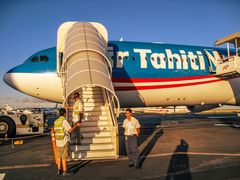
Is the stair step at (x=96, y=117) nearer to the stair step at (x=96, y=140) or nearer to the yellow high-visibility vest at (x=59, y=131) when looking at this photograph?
the stair step at (x=96, y=140)

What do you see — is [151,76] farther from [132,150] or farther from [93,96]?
[132,150]

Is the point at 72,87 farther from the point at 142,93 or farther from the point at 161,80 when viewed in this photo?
the point at 161,80

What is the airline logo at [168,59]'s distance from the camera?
15953 millimetres

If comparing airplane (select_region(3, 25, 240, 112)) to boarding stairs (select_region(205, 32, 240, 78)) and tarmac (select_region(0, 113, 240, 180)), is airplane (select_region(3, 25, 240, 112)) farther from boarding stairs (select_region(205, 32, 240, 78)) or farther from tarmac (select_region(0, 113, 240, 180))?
tarmac (select_region(0, 113, 240, 180))

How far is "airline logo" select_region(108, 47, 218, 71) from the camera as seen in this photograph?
15953 mm

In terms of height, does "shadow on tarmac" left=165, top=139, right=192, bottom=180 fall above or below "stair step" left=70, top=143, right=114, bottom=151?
below

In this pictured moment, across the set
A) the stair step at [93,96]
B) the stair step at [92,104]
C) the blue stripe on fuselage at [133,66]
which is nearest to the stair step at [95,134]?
the stair step at [92,104]

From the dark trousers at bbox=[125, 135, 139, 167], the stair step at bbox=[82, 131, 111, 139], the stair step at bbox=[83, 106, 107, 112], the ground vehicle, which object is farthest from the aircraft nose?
the dark trousers at bbox=[125, 135, 139, 167]

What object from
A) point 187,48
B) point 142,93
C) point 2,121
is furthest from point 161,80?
point 2,121

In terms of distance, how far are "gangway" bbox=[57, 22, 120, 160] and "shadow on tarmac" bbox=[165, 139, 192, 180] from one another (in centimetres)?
237

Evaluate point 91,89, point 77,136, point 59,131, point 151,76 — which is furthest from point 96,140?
point 151,76

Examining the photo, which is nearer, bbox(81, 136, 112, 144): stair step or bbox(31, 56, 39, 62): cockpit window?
bbox(81, 136, 112, 144): stair step

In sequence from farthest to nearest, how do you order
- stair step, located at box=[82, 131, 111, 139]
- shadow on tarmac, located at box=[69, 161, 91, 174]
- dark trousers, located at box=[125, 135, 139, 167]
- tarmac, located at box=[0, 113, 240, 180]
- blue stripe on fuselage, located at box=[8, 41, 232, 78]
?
blue stripe on fuselage, located at box=[8, 41, 232, 78] < stair step, located at box=[82, 131, 111, 139] < dark trousers, located at box=[125, 135, 139, 167] < shadow on tarmac, located at box=[69, 161, 91, 174] < tarmac, located at box=[0, 113, 240, 180]

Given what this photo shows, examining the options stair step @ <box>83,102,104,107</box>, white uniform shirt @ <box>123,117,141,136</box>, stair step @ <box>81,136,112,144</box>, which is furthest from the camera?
stair step @ <box>83,102,104,107</box>
